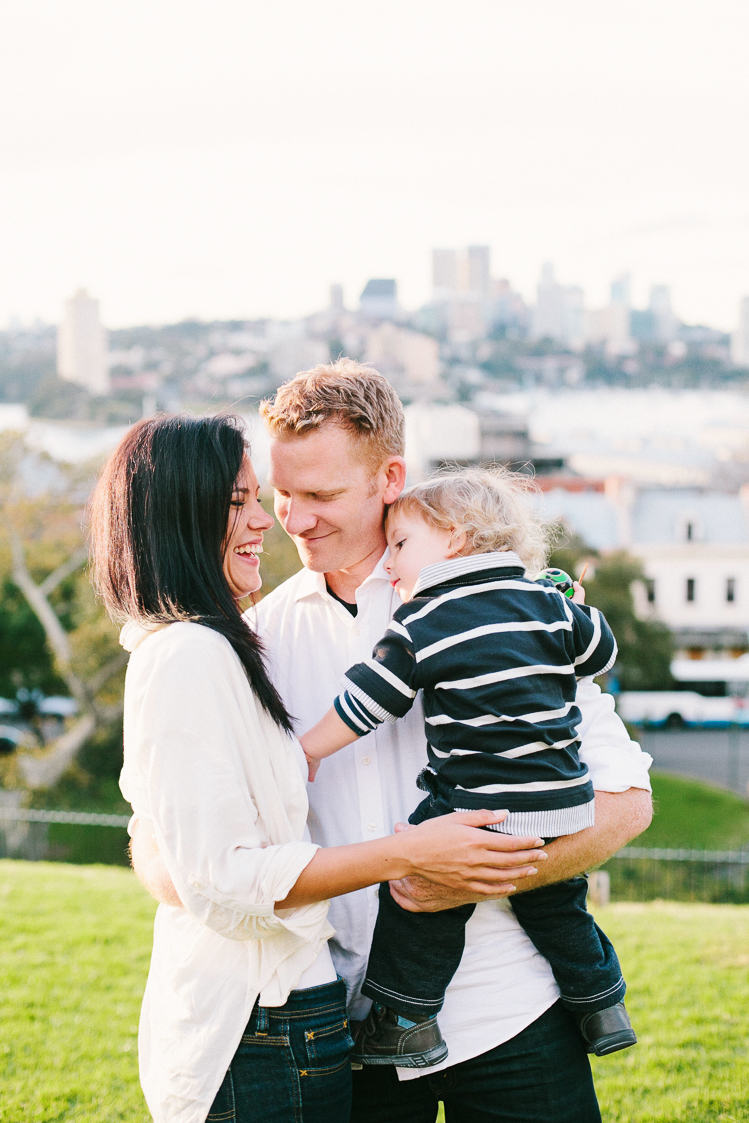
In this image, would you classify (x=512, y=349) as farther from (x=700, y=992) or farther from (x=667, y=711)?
(x=700, y=992)

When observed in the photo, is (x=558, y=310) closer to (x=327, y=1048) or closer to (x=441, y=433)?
(x=441, y=433)

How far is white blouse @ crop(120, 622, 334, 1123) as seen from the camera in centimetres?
157

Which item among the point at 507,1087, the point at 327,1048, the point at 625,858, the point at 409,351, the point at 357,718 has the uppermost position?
the point at 409,351

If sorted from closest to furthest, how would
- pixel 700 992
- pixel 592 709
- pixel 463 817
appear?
pixel 463 817
pixel 592 709
pixel 700 992

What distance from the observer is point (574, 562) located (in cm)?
2177

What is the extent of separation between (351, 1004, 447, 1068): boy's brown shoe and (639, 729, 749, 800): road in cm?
2046

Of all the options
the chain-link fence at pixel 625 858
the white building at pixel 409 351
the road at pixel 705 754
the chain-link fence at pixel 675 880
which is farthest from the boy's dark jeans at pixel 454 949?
the white building at pixel 409 351

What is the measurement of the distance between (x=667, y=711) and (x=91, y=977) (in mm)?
24513

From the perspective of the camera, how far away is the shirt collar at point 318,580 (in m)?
2.23

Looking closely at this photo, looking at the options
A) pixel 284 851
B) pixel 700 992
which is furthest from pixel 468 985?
pixel 700 992

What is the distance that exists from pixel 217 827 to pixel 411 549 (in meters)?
0.81

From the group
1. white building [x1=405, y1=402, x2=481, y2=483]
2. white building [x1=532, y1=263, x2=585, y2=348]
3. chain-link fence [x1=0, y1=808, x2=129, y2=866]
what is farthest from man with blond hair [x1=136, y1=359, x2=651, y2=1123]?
white building [x1=532, y1=263, x2=585, y2=348]

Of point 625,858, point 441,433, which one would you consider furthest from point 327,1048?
point 441,433

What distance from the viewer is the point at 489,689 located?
1840 mm
